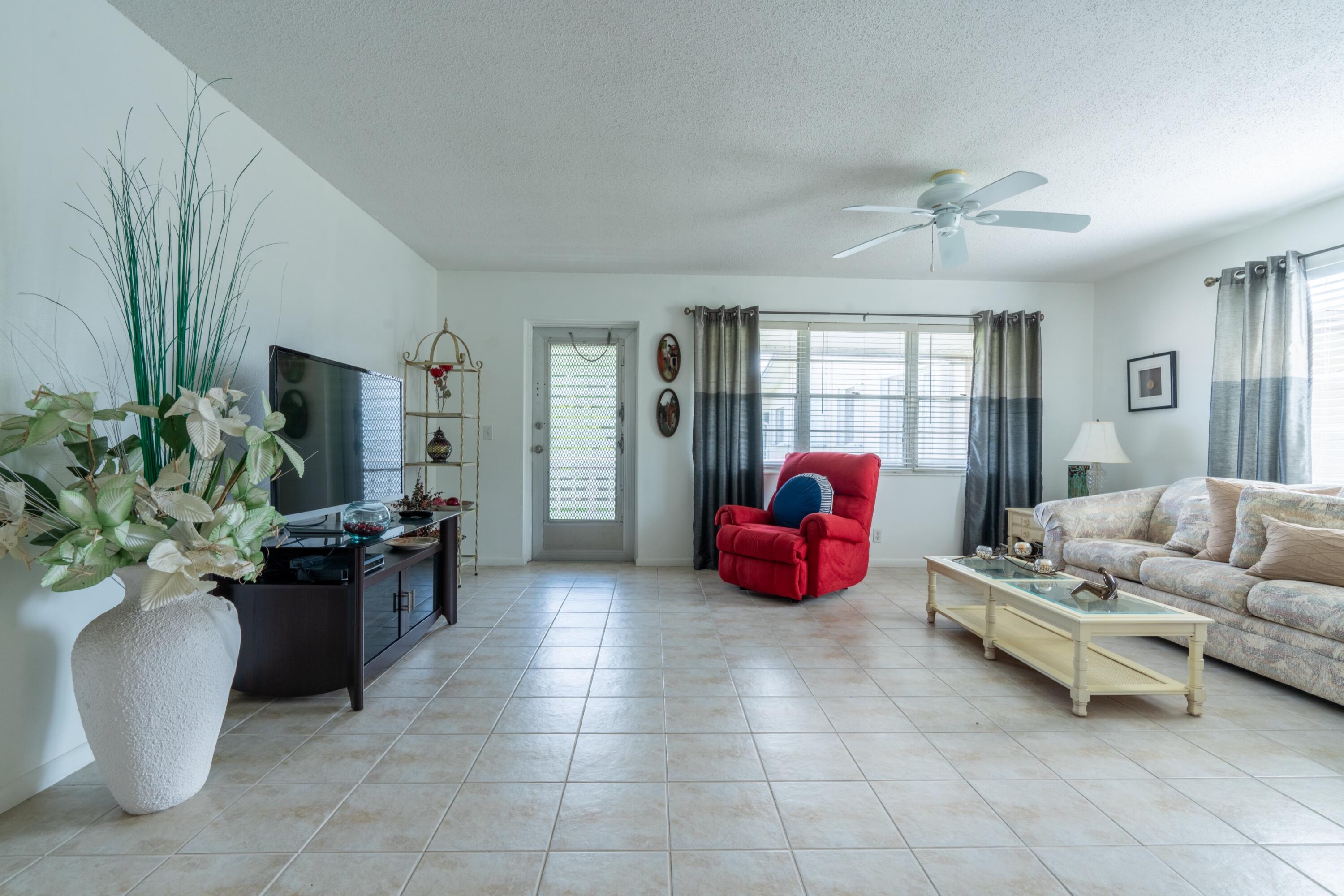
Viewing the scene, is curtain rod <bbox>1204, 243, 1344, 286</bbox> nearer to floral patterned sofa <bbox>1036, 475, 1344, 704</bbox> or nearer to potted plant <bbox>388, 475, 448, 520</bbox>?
floral patterned sofa <bbox>1036, 475, 1344, 704</bbox>

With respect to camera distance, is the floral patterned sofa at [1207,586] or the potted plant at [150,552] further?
the floral patterned sofa at [1207,586]

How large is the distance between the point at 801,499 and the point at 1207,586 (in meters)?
2.14

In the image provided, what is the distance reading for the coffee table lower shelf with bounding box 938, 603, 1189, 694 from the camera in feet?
7.93

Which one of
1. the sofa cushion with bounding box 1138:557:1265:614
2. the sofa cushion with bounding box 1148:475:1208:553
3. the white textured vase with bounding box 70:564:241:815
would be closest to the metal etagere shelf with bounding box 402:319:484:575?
the white textured vase with bounding box 70:564:241:815

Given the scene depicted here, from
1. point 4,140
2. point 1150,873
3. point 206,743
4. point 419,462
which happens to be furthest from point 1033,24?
point 419,462

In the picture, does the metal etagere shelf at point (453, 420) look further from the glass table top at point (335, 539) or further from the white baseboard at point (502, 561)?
the glass table top at point (335, 539)

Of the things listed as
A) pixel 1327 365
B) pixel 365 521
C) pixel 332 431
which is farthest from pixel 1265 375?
pixel 332 431

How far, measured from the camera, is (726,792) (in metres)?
1.81

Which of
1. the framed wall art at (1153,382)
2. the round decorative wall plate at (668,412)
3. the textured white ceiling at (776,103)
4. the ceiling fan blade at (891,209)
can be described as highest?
the textured white ceiling at (776,103)

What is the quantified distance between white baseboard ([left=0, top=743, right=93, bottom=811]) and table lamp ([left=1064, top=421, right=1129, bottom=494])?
212 inches

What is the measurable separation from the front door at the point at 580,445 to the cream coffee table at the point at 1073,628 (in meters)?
2.79

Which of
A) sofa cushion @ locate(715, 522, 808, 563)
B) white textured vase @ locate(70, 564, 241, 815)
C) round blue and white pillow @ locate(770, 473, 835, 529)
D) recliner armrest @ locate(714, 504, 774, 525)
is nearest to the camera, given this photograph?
white textured vase @ locate(70, 564, 241, 815)

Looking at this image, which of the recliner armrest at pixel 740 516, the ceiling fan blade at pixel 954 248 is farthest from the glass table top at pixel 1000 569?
the ceiling fan blade at pixel 954 248

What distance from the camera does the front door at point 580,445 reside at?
530 centimetres
